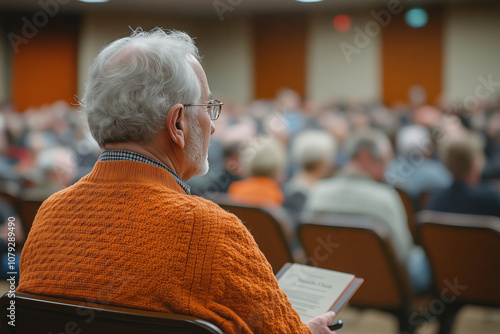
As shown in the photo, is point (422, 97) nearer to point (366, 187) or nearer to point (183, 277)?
point (366, 187)

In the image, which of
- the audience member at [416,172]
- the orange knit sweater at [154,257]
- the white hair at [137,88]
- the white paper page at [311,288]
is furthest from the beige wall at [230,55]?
the orange knit sweater at [154,257]

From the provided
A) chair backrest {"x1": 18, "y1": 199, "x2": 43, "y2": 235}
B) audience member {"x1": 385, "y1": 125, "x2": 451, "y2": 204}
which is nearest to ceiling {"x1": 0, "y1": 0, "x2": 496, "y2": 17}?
audience member {"x1": 385, "y1": 125, "x2": 451, "y2": 204}

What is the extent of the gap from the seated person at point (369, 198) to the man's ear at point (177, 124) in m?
2.16

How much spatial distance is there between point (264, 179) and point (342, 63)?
1140cm

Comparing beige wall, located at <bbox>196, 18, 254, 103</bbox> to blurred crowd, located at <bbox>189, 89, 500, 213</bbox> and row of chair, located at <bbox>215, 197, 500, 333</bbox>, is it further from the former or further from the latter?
row of chair, located at <bbox>215, 197, 500, 333</bbox>

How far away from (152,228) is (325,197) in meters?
2.35

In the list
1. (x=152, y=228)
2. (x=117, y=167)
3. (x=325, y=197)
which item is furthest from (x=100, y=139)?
(x=325, y=197)

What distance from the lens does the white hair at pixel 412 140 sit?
19.6 ft

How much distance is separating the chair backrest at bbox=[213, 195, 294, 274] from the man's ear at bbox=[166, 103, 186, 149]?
1.60m

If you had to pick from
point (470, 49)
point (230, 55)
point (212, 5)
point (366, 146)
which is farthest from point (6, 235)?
point (230, 55)

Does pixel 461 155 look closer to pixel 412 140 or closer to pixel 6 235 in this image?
pixel 6 235

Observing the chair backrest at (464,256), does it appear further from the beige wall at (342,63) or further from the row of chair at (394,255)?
the beige wall at (342,63)

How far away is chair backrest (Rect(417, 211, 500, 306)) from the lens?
2.79m

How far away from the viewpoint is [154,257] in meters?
1.13
